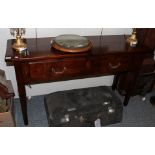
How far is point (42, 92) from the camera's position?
217 cm

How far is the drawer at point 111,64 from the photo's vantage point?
1558mm

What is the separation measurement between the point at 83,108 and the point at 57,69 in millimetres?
460

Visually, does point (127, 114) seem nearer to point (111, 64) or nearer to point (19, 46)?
point (111, 64)

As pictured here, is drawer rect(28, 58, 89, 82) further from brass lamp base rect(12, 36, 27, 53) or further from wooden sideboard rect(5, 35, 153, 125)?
brass lamp base rect(12, 36, 27, 53)

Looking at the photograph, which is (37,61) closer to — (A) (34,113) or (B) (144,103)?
(A) (34,113)

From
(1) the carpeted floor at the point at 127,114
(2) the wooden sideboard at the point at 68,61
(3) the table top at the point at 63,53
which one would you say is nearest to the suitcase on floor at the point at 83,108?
(1) the carpeted floor at the point at 127,114

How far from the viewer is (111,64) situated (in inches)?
63.7

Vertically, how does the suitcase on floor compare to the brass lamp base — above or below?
below

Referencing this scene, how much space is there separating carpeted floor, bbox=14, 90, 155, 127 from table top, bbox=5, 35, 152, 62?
77 cm

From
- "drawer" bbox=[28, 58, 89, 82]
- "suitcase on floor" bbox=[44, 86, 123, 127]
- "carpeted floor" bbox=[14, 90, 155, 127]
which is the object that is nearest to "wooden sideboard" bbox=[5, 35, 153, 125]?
"drawer" bbox=[28, 58, 89, 82]

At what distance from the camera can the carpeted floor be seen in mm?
1895

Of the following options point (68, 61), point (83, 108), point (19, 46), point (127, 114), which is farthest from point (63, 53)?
point (127, 114)
